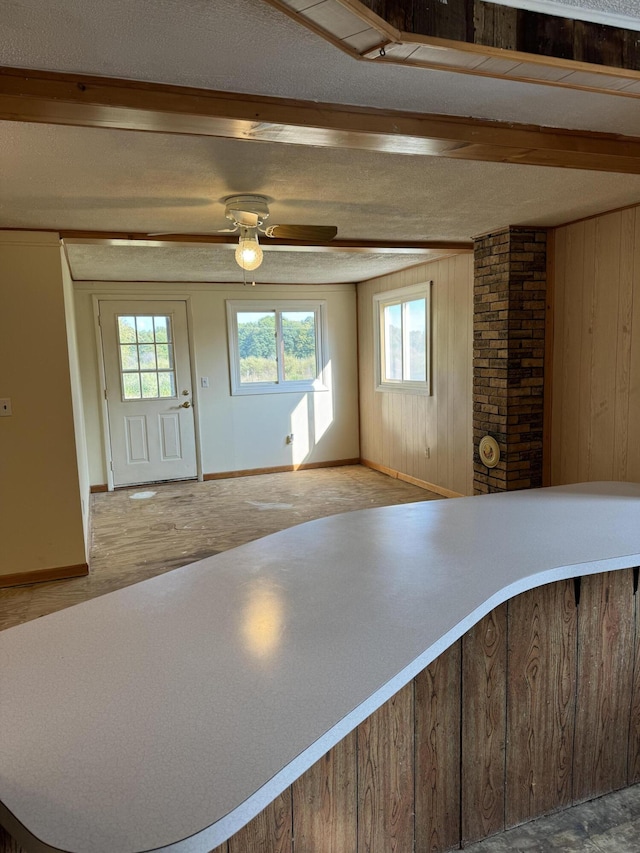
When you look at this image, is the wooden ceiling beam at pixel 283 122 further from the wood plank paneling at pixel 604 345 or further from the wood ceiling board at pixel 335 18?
the wood plank paneling at pixel 604 345

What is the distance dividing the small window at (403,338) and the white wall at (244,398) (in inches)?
24.8

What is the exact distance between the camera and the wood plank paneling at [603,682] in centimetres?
186

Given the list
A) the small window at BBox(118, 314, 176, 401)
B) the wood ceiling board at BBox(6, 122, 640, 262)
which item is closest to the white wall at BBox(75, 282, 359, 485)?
the small window at BBox(118, 314, 176, 401)

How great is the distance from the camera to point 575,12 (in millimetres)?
1392

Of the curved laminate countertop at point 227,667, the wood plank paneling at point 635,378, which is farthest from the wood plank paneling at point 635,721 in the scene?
the wood plank paneling at point 635,378

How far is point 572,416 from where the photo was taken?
12.6 feet

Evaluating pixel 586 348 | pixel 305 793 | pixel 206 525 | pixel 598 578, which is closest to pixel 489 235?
pixel 586 348

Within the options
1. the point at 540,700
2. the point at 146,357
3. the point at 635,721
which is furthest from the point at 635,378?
the point at 146,357

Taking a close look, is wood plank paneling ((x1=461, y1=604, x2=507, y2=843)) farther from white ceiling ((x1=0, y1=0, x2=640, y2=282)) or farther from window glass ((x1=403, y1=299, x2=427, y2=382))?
window glass ((x1=403, y1=299, x2=427, y2=382))

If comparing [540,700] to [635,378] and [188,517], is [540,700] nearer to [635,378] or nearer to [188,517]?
[635,378]

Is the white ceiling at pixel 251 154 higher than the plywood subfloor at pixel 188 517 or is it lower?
higher

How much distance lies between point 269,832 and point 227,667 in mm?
500

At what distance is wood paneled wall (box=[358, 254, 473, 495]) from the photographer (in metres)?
5.05

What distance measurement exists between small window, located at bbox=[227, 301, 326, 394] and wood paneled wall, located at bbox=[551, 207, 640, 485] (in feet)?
11.5
